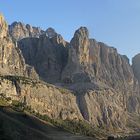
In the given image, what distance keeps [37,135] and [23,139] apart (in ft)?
87.4

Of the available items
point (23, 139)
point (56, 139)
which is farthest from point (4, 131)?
point (56, 139)

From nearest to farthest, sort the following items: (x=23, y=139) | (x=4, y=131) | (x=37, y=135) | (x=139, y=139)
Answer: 1. (x=4, y=131)
2. (x=23, y=139)
3. (x=37, y=135)
4. (x=139, y=139)

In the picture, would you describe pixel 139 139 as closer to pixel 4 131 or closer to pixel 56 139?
pixel 56 139

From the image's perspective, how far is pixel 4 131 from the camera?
109 m

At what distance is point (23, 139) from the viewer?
15262 cm

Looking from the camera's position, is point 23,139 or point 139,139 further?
point 139,139

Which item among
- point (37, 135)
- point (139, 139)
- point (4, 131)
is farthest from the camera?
point (139, 139)

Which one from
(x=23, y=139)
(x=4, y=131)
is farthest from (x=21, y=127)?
(x=4, y=131)

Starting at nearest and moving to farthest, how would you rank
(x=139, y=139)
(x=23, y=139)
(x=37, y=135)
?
1. (x=23, y=139)
2. (x=37, y=135)
3. (x=139, y=139)

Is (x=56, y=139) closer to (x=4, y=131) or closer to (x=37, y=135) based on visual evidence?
(x=37, y=135)

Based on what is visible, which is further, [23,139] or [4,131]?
[23,139]

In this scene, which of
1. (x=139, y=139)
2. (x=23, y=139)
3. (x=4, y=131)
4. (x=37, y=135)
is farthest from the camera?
(x=139, y=139)

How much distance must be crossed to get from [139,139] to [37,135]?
1744 inches

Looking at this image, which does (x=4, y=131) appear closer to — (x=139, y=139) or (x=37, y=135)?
(x=37, y=135)
